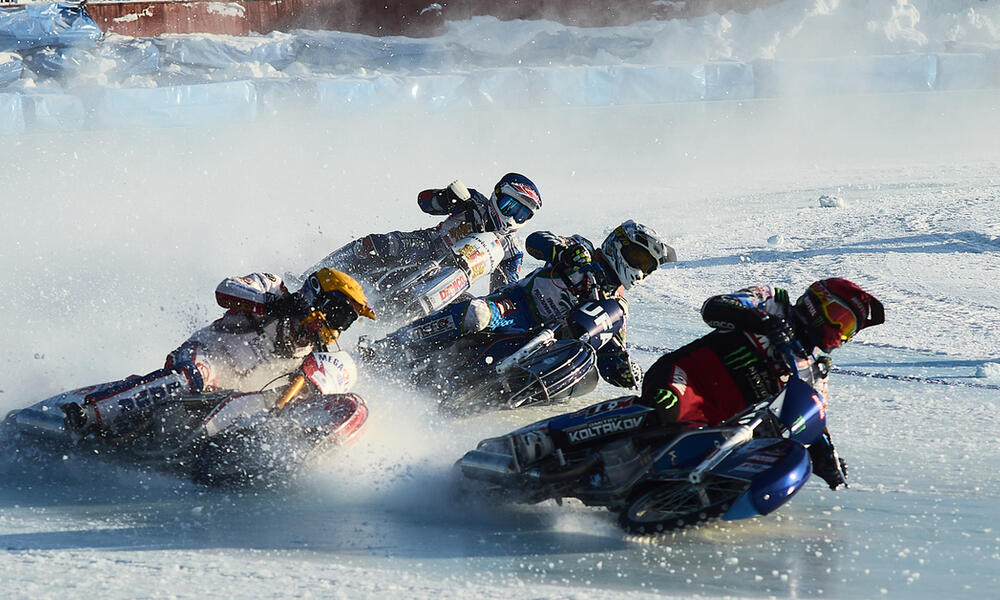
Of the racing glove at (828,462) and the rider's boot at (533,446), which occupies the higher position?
the rider's boot at (533,446)

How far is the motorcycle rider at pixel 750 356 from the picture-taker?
5.79m

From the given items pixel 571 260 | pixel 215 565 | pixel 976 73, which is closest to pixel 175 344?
pixel 571 260

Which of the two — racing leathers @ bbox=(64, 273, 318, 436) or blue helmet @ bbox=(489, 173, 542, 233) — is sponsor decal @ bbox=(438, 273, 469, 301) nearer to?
blue helmet @ bbox=(489, 173, 542, 233)

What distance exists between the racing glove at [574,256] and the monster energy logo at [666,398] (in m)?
2.37

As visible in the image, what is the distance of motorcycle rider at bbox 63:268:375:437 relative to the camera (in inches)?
262

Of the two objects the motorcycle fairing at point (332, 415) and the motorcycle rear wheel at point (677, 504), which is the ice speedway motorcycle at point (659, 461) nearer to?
the motorcycle rear wheel at point (677, 504)

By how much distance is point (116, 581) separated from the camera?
4.78m

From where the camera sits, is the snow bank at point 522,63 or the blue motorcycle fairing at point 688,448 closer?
the blue motorcycle fairing at point 688,448

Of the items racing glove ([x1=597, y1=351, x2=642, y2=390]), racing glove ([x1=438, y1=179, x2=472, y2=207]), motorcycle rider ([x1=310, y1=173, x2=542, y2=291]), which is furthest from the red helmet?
racing glove ([x1=438, y1=179, x2=472, y2=207])

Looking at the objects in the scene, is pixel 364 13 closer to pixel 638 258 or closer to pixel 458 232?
pixel 458 232

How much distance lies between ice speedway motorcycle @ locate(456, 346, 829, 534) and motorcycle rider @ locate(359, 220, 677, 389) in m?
1.71

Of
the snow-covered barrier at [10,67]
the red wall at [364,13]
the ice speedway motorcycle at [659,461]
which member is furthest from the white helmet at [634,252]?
the red wall at [364,13]

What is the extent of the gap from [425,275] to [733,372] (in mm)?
3985

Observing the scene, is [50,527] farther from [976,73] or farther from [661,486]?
[976,73]
